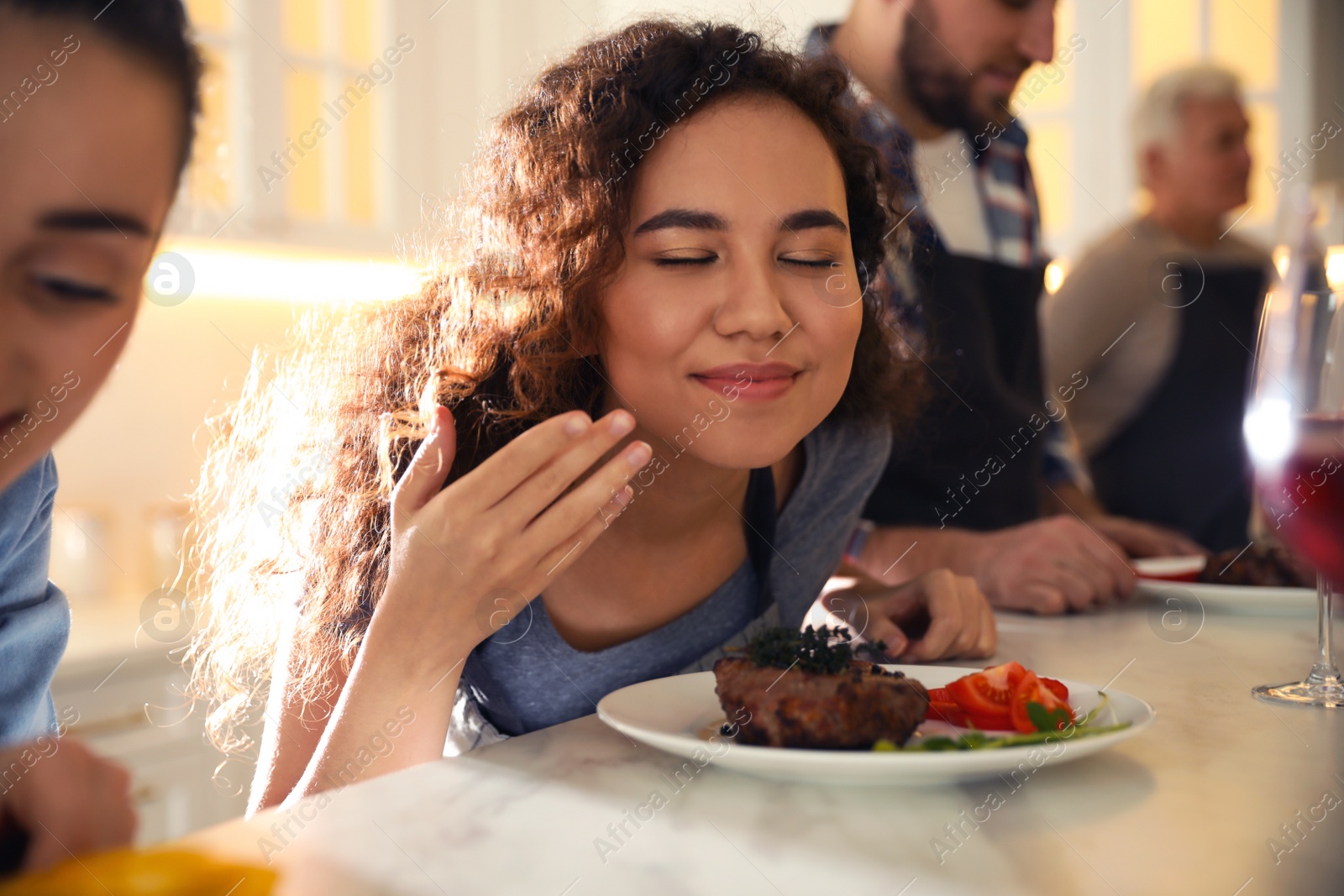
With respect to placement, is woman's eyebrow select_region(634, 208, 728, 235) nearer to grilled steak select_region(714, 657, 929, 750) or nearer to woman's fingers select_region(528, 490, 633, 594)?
woman's fingers select_region(528, 490, 633, 594)

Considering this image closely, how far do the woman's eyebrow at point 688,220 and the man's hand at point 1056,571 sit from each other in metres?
0.58

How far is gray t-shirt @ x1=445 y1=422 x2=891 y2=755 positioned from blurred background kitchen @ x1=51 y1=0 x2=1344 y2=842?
11.4 inches

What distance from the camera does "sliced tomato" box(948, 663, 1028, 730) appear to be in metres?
0.66

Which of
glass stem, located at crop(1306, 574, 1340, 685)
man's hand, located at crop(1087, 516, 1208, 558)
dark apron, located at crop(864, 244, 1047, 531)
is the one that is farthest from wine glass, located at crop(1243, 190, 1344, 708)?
dark apron, located at crop(864, 244, 1047, 531)

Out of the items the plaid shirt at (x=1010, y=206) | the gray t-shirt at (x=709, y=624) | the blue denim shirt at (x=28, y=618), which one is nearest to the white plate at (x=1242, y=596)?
the gray t-shirt at (x=709, y=624)

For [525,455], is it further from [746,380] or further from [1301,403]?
[1301,403]

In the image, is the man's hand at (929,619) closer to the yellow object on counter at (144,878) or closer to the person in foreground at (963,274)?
the person in foreground at (963,274)

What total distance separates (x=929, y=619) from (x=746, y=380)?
1.05 ft

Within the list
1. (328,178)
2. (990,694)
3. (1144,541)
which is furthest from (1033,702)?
(328,178)

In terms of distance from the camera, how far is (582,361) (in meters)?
1.08

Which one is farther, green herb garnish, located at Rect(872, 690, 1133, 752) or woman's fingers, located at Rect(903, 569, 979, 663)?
woman's fingers, located at Rect(903, 569, 979, 663)

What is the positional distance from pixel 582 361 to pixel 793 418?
24 centimetres

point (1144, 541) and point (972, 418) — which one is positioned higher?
point (972, 418)

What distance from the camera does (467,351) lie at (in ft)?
3.52
